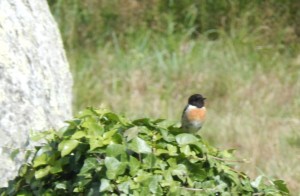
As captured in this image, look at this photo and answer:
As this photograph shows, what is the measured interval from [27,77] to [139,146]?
5.34 feet

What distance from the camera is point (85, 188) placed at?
389 centimetres

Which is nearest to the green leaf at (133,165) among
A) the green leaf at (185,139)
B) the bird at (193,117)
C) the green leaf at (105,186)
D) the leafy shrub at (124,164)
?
the leafy shrub at (124,164)

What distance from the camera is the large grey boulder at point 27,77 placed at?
510 centimetres

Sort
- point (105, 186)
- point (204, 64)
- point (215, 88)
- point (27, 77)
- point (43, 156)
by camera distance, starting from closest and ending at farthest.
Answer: point (105, 186), point (43, 156), point (27, 77), point (215, 88), point (204, 64)

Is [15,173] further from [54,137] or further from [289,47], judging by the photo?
[289,47]

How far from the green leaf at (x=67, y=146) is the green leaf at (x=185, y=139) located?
1.40 ft

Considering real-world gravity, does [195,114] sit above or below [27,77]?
below

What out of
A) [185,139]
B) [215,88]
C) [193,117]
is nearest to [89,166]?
Result: [185,139]

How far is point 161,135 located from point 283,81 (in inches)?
A: 170

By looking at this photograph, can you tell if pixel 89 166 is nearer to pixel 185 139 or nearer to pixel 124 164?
pixel 124 164

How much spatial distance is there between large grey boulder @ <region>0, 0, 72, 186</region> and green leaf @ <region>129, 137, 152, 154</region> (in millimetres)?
1200

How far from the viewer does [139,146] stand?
3.85 m

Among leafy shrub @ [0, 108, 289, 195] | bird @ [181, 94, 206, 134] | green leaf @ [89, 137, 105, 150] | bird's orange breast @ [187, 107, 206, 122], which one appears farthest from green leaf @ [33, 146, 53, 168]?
bird's orange breast @ [187, 107, 206, 122]

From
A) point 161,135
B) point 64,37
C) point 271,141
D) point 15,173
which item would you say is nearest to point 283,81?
point 271,141
